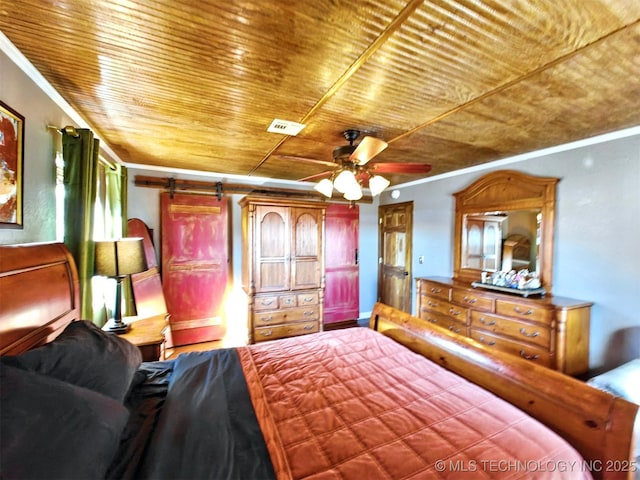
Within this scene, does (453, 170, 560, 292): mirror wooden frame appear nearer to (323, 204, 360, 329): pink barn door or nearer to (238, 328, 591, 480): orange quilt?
(323, 204, 360, 329): pink barn door

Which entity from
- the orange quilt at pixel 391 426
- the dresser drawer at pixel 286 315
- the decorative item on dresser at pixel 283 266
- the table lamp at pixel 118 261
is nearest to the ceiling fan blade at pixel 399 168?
the orange quilt at pixel 391 426

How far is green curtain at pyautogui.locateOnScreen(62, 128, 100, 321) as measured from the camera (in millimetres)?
1766

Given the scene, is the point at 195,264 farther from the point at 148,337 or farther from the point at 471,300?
the point at 471,300

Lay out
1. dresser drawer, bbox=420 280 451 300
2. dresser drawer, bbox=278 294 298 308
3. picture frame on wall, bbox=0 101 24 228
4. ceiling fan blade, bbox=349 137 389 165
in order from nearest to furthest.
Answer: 1. picture frame on wall, bbox=0 101 24 228
2. ceiling fan blade, bbox=349 137 389 165
3. dresser drawer, bbox=420 280 451 300
4. dresser drawer, bbox=278 294 298 308

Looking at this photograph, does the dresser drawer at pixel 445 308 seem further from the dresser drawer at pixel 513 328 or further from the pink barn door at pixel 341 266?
the pink barn door at pixel 341 266

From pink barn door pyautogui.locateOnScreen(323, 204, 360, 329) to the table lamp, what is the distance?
2929 millimetres

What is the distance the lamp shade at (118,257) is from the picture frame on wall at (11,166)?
0.56m

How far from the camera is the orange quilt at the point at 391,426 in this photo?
0.95 meters

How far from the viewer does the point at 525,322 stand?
259 cm

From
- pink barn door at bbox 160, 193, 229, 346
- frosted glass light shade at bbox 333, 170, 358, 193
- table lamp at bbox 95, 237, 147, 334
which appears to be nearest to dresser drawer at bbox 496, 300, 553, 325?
frosted glass light shade at bbox 333, 170, 358, 193

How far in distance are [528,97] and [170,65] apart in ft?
7.23

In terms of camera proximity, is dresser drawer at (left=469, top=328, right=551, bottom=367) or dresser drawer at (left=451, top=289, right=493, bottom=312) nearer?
dresser drawer at (left=469, top=328, right=551, bottom=367)

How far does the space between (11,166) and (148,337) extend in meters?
1.27

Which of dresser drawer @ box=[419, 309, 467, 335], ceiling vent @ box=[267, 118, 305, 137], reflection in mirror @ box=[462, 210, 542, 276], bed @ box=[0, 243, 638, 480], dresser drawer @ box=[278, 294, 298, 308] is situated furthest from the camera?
dresser drawer @ box=[278, 294, 298, 308]
